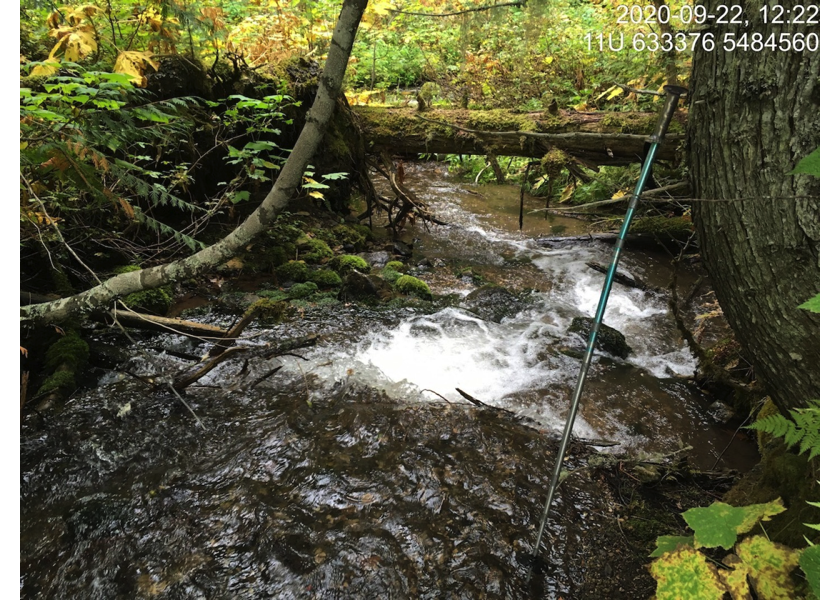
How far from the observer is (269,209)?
3.20 m

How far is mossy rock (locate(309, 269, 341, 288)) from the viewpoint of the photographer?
21.0 feet

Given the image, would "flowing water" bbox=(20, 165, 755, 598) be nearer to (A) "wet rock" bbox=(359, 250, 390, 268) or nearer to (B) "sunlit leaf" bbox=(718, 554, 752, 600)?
(B) "sunlit leaf" bbox=(718, 554, 752, 600)

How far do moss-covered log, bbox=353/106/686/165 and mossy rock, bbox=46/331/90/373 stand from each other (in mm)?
4545

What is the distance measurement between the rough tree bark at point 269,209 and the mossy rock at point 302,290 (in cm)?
258

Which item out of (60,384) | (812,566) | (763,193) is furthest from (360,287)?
(812,566)

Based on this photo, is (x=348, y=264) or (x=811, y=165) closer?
(x=811, y=165)

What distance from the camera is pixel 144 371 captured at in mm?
4211

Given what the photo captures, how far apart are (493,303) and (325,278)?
7.88 ft

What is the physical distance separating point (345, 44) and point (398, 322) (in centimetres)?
347

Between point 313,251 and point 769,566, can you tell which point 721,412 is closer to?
point 769,566

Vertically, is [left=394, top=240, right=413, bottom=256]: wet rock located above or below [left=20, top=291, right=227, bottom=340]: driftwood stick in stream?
above

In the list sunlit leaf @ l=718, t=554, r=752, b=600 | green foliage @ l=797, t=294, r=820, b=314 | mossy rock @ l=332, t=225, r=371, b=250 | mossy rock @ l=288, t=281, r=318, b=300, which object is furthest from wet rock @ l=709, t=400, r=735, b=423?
mossy rock @ l=332, t=225, r=371, b=250

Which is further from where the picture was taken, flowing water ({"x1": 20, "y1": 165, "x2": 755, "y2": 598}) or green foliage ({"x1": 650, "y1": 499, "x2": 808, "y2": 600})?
flowing water ({"x1": 20, "y1": 165, "x2": 755, "y2": 598})

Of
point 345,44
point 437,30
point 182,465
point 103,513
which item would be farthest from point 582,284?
point 437,30
